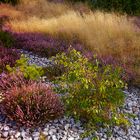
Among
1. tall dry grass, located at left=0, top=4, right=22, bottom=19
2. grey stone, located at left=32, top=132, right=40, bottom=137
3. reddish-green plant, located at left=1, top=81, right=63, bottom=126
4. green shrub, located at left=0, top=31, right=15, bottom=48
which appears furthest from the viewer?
tall dry grass, located at left=0, top=4, right=22, bottom=19

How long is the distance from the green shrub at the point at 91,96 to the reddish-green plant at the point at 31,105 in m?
0.27

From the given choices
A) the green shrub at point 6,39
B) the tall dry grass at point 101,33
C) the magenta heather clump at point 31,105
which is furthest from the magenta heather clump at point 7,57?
the tall dry grass at point 101,33

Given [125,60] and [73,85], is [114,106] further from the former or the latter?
[125,60]


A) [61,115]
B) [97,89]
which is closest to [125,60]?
[97,89]

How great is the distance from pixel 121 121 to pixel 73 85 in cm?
111

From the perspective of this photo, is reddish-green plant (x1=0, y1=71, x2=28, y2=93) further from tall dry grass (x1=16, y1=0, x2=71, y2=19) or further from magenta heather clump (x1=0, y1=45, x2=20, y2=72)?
tall dry grass (x1=16, y1=0, x2=71, y2=19)

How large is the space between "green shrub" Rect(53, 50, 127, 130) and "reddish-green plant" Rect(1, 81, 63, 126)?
10.7 inches

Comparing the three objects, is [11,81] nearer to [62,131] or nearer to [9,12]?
[62,131]

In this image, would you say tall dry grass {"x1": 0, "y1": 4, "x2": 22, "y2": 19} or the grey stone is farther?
tall dry grass {"x1": 0, "y1": 4, "x2": 22, "y2": 19}

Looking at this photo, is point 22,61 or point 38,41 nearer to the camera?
point 22,61

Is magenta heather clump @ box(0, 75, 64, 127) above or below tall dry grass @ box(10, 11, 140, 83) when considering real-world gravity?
above

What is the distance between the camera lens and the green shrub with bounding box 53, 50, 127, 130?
20.0 feet

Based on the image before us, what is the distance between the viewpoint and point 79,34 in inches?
468

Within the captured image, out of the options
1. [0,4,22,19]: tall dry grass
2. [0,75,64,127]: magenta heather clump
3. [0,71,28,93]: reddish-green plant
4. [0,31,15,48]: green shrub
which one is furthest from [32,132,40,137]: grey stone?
[0,4,22,19]: tall dry grass
